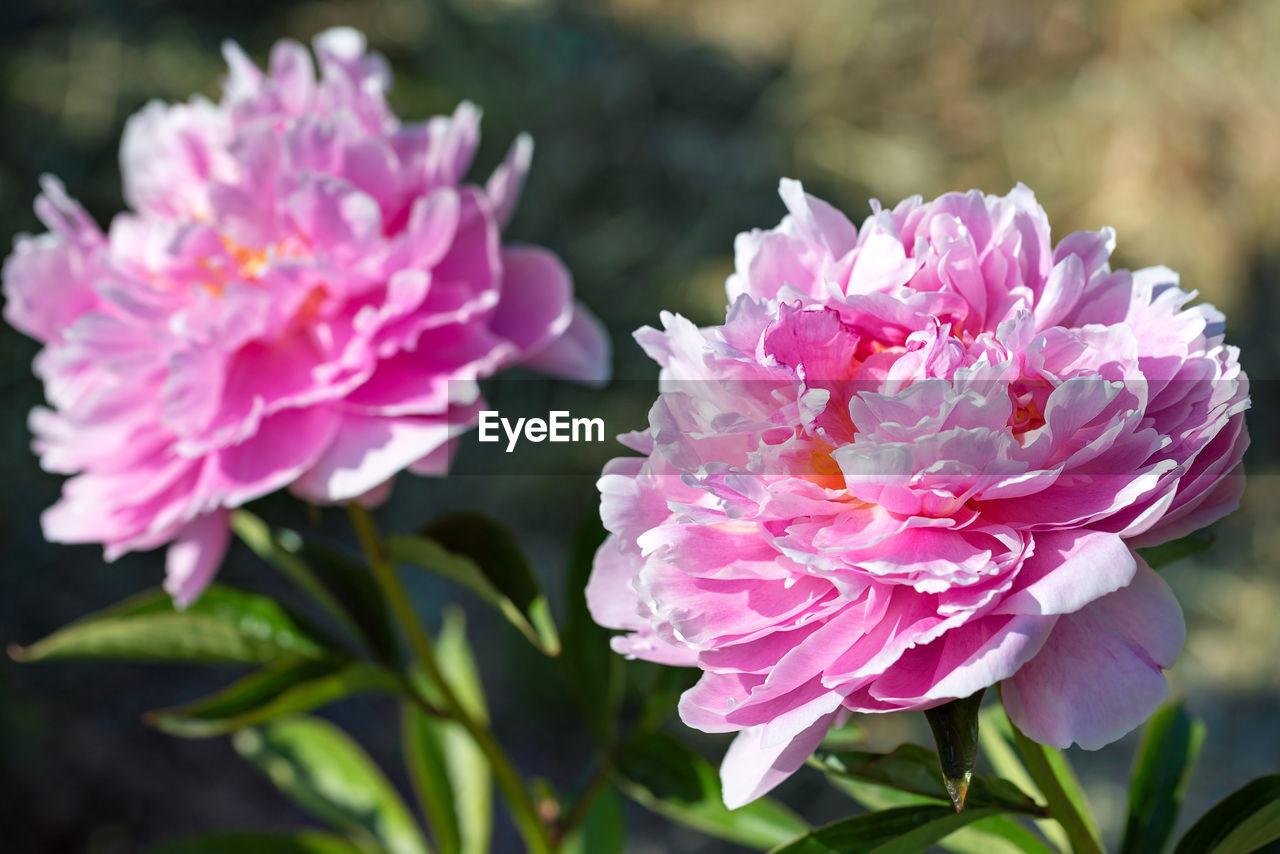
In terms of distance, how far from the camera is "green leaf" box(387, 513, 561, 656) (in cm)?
46

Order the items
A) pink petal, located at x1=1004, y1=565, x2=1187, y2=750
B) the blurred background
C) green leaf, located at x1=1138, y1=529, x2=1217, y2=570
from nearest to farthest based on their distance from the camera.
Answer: pink petal, located at x1=1004, y1=565, x2=1187, y2=750 → green leaf, located at x1=1138, y1=529, x2=1217, y2=570 → the blurred background

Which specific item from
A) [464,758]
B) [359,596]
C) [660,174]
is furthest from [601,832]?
[660,174]

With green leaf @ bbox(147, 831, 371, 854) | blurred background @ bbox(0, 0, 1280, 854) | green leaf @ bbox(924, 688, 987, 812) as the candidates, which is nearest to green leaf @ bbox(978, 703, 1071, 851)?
green leaf @ bbox(924, 688, 987, 812)

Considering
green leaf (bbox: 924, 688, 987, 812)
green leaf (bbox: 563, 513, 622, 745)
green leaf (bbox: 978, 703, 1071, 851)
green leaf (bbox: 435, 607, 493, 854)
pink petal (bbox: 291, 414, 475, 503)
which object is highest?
green leaf (bbox: 924, 688, 987, 812)

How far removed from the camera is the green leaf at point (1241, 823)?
1.11 feet

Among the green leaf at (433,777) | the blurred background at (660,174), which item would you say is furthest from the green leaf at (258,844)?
the blurred background at (660,174)

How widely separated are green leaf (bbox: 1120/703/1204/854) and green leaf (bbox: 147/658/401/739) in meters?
0.32

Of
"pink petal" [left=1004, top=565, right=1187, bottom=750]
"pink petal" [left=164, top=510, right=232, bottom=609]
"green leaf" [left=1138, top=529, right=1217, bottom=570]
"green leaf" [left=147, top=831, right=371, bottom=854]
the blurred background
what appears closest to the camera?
"pink petal" [left=1004, top=565, right=1187, bottom=750]

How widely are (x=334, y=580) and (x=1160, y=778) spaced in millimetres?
398

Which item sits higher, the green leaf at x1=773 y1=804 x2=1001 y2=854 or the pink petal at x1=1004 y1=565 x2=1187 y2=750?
the pink petal at x1=1004 y1=565 x2=1187 y2=750

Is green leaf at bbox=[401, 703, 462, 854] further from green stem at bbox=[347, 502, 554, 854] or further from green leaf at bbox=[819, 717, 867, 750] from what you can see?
green leaf at bbox=[819, 717, 867, 750]

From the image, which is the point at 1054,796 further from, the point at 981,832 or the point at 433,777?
the point at 433,777

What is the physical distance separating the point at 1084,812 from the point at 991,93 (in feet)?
4.31

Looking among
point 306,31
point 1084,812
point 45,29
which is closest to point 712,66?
point 306,31
